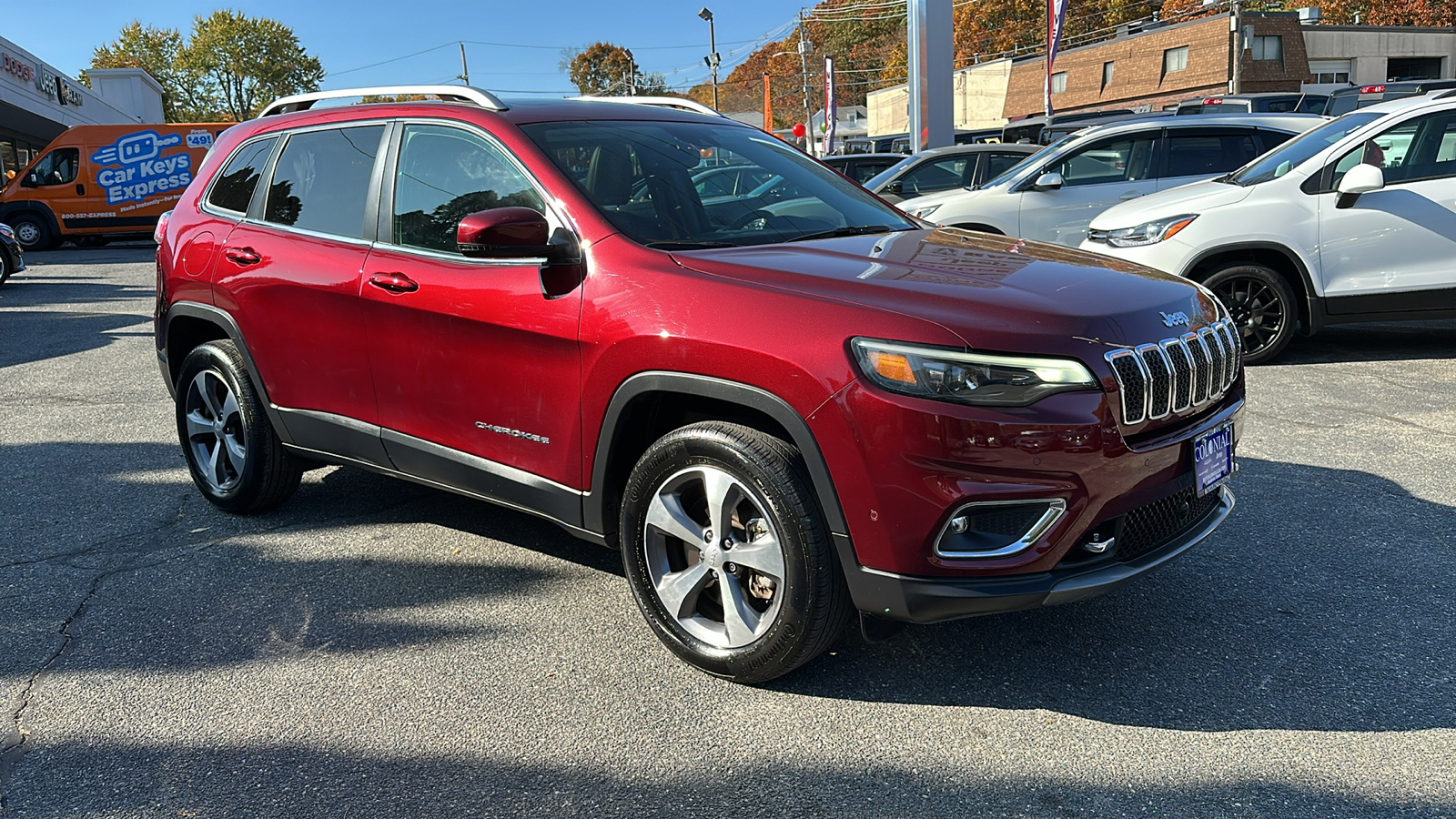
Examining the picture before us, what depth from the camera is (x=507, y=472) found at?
3.66 meters

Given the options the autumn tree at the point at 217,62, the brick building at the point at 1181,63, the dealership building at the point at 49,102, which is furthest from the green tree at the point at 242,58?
the brick building at the point at 1181,63

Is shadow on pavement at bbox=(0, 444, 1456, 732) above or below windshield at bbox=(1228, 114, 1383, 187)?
below

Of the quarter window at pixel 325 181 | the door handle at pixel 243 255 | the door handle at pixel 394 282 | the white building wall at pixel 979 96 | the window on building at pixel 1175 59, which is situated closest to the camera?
the door handle at pixel 394 282

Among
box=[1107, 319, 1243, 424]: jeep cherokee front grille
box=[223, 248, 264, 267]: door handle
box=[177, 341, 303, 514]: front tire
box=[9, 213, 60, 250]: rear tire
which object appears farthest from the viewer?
box=[9, 213, 60, 250]: rear tire

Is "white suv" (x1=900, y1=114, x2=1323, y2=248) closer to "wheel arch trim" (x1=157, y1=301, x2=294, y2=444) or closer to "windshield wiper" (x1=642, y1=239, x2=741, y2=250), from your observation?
"wheel arch trim" (x1=157, y1=301, x2=294, y2=444)

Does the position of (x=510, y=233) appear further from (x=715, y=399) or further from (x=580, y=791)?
(x=580, y=791)

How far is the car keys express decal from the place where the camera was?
23453 mm

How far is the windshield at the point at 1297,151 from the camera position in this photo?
7.55m

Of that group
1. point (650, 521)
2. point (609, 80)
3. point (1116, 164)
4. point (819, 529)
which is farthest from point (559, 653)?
point (609, 80)

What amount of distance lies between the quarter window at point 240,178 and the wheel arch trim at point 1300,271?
5775 millimetres

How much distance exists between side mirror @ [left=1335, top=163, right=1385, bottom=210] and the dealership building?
27.5 meters

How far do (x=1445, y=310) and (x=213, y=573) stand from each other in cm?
732

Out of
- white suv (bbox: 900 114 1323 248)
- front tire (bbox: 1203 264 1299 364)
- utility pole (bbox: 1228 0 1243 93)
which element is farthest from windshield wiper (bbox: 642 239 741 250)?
utility pole (bbox: 1228 0 1243 93)

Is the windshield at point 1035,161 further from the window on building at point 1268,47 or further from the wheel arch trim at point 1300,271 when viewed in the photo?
the window on building at point 1268,47
